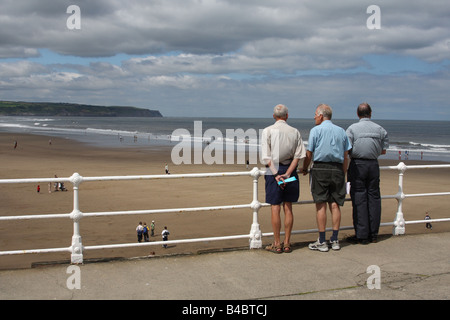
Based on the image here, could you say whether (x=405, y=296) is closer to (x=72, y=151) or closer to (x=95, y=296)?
(x=95, y=296)

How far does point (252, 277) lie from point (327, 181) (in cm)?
160

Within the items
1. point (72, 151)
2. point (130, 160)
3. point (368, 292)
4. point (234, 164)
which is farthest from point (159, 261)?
point (72, 151)

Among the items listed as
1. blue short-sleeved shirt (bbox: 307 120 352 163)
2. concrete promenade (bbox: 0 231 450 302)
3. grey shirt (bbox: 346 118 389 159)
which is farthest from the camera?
grey shirt (bbox: 346 118 389 159)

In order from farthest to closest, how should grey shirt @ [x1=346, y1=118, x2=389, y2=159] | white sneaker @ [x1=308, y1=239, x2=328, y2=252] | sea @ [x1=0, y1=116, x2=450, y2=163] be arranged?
sea @ [x1=0, y1=116, x2=450, y2=163] < grey shirt @ [x1=346, y1=118, x2=389, y2=159] < white sneaker @ [x1=308, y1=239, x2=328, y2=252]

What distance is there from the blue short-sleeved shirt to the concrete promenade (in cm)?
118

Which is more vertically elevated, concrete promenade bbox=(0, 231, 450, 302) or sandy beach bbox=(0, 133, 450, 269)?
concrete promenade bbox=(0, 231, 450, 302)

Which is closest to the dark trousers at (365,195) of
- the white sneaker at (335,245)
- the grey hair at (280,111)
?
the white sneaker at (335,245)

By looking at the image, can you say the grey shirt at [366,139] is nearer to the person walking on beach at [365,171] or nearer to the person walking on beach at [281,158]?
the person walking on beach at [365,171]

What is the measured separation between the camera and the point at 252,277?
4547 mm

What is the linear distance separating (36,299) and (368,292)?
9.94 ft

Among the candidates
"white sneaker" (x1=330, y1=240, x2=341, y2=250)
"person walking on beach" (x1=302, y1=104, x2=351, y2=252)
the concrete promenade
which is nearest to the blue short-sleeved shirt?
"person walking on beach" (x1=302, y1=104, x2=351, y2=252)

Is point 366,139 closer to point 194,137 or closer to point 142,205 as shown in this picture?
point 142,205

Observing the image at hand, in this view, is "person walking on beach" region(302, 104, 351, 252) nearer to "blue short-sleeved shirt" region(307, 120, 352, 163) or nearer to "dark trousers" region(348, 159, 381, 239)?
"blue short-sleeved shirt" region(307, 120, 352, 163)

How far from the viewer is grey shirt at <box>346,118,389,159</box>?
5.74 meters
